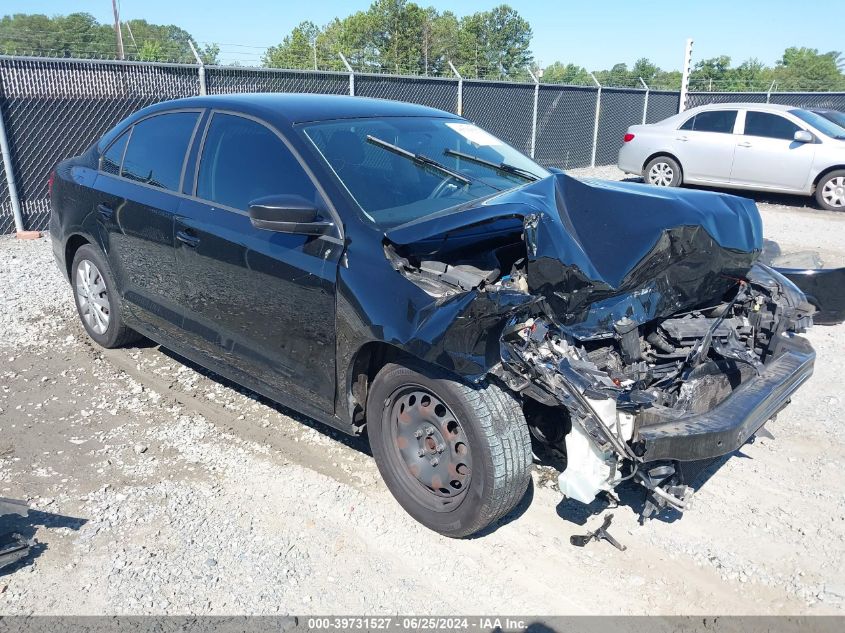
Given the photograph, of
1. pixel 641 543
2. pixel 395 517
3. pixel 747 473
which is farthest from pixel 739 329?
pixel 395 517

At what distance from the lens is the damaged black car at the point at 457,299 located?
9.39ft

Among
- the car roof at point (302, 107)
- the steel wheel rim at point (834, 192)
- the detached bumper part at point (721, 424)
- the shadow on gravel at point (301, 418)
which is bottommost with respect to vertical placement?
the shadow on gravel at point (301, 418)

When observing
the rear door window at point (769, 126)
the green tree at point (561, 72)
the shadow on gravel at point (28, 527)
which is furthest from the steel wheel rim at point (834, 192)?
the green tree at point (561, 72)

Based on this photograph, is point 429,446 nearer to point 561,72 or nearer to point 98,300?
point 98,300

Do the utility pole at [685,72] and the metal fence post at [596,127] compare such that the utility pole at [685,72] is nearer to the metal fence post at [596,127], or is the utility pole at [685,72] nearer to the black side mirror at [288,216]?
the metal fence post at [596,127]

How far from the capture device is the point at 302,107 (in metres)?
3.96

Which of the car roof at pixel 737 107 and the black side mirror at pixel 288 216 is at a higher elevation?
the car roof at pixel 737 107

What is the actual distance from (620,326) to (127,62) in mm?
8971

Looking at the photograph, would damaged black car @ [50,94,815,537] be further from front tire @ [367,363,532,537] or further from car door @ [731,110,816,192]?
car door @ [731,110,816,192]

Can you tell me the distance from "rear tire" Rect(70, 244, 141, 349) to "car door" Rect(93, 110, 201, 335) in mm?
187

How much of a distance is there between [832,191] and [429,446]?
11284 millimetres

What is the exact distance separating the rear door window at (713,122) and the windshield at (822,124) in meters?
0.97

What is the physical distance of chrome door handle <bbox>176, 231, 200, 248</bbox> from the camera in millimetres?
3957

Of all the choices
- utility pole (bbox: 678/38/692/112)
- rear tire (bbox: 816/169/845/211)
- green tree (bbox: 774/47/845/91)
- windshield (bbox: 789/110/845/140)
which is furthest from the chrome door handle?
green tree (bbox: 774/47/845/91)
